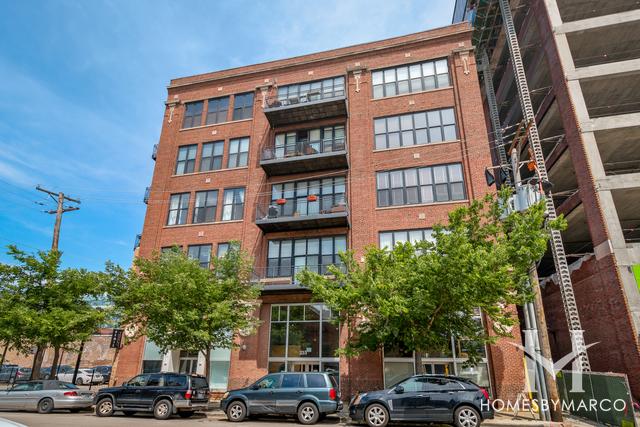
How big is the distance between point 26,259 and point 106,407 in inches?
383

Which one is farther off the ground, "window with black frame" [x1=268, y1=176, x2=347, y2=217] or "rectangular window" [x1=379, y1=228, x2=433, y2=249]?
"window with black frame" [x1=268, y1=176, x2=347, y2=217]

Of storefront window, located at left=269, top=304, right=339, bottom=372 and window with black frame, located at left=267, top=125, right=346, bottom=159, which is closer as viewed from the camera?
storefront window, located at left=269, top=304, right=339, bottom=372

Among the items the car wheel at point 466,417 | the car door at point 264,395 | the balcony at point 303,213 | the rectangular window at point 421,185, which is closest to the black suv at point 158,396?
the car door at point 264,395

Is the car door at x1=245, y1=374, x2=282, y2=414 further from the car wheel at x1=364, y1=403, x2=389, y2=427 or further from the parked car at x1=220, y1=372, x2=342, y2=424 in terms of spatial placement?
the car wheel at x1=364, y1=403, x2=389, y2=427

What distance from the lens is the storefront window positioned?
19891mm

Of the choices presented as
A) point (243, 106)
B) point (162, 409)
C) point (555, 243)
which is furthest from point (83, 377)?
point (555, 243)

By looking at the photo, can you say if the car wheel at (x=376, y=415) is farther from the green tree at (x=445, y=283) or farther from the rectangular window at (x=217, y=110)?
the rectangular window at (x=217, y=110)

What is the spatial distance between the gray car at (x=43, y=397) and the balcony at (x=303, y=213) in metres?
11.2

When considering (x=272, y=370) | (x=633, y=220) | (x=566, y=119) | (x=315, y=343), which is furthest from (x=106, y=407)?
(x=633, y=220)

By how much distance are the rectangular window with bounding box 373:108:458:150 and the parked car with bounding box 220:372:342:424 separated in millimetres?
14486

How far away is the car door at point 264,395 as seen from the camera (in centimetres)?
1302

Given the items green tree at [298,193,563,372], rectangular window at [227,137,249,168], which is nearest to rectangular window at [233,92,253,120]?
rectangular window at [227,137,249,168]

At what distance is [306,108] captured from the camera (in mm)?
24094

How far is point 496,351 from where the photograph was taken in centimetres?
1759
